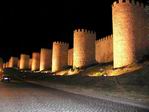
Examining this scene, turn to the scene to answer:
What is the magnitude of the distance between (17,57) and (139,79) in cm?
8812

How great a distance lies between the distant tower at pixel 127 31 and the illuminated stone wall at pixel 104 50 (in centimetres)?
768

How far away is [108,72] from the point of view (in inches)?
1032

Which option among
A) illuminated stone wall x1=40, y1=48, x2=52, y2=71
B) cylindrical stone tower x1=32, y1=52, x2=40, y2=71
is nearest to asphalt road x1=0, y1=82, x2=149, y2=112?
illuminated stone wall x1=40, y1=48, x2=52, y2=71

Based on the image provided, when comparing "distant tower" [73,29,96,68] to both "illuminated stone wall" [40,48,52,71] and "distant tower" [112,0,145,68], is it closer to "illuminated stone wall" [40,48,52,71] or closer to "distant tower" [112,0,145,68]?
"distant tower" [112,0,145,68]

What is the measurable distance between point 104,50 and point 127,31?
402 inches

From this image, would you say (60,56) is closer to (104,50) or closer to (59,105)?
(104,50)

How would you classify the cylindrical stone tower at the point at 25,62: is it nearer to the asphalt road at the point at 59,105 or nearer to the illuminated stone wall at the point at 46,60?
the illuminated stone wall at the point at 46,60

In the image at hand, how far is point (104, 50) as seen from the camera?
3691cm

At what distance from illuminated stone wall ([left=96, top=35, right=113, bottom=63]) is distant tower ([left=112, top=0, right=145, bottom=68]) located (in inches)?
303

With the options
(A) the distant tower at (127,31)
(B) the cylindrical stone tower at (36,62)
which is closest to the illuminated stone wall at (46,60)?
(B) the cylindrical stone tower at (36,62)

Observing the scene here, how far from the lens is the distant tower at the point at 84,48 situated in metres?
39.3

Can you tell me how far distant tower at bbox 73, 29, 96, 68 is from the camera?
129 ft

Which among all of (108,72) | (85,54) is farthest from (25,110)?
(85,54)

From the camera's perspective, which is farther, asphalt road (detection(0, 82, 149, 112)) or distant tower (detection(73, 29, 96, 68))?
distant tower (detection(73, 29, 96, 68))
